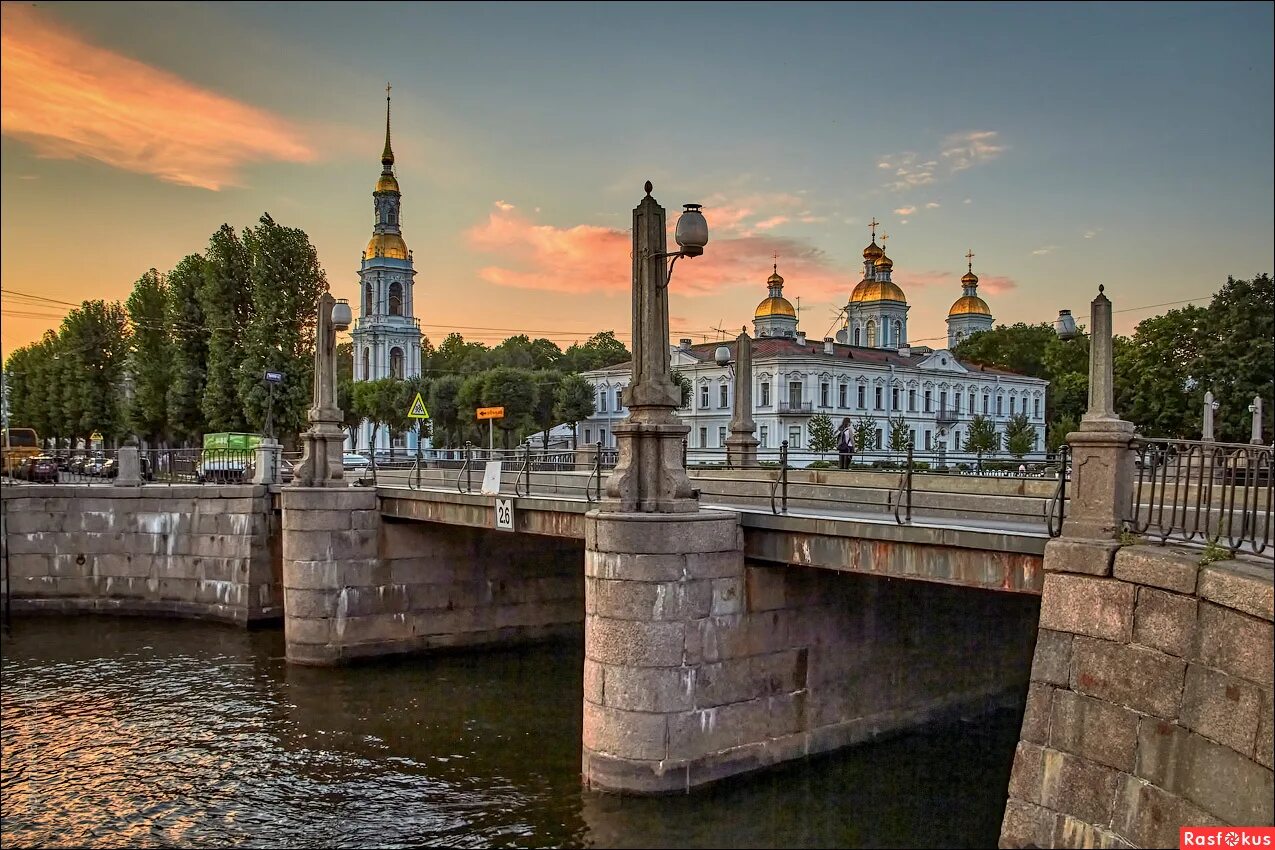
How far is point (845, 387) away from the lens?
226ft

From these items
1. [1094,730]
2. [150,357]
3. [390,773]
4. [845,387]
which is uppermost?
[150,357]

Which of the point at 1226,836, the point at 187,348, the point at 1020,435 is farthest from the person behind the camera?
the point at 1020,435

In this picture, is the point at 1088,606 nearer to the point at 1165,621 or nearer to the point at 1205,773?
the point at 1165,621

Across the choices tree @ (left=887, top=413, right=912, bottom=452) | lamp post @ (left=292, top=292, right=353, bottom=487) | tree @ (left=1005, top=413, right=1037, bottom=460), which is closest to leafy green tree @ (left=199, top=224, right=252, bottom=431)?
lamp post @ (left=292, top=292, right=353, bottom=487)

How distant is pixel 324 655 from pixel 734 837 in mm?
10609

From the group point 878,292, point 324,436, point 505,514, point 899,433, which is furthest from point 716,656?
point 878,292

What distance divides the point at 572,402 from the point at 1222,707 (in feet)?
Result: 198

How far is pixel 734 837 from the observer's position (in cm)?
1050

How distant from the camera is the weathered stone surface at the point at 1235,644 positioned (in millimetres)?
6184

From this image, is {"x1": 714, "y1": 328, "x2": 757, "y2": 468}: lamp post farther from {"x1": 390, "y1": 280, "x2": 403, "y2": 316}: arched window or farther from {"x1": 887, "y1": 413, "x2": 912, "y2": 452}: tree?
{"x1": 390, "y1": 280, "x2": 403, "y2": 316}: arched window

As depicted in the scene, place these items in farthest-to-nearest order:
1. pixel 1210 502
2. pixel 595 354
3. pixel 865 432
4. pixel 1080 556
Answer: pixel 595 354 → pixel 865 432 → pixel 1080 556 → pixel 1210 502

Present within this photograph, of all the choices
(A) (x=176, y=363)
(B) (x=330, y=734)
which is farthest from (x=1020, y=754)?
(A) (x=176, y=363)

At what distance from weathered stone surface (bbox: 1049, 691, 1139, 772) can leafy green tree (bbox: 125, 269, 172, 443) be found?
4101 cm

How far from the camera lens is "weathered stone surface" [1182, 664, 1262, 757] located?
20.5 ft
